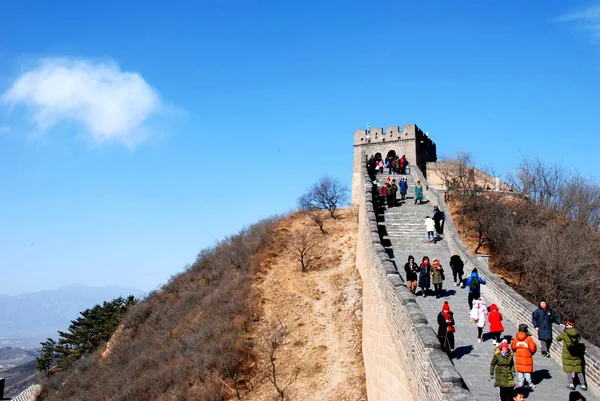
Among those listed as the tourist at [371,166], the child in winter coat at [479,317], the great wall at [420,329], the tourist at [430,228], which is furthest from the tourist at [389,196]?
the child in winter coat at [479,317]

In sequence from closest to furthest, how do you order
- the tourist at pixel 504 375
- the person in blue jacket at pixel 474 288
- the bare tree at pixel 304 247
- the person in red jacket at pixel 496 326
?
the tourist at pixel 504 375
the person in red jacket at pixel 496 326
the person in blue jacket at pixel 474 288
the bare tree at pixel 304 247

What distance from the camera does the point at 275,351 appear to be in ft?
62.3

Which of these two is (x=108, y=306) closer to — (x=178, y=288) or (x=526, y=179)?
(x=178, y=288)

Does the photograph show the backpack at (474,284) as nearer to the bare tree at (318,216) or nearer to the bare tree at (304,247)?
the bare tree at (304,247)

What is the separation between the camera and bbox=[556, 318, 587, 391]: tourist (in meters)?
8.41

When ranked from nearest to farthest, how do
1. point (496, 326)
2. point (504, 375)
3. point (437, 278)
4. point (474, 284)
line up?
point (504, 375), point (496, 326), point (474, 284), point (437, 278)

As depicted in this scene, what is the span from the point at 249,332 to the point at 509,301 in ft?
37.9

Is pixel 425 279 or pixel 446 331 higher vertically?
pixel 425 279

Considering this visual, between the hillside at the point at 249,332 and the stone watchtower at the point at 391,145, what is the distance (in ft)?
24.0

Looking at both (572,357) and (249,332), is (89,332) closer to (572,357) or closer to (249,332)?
(249,332)

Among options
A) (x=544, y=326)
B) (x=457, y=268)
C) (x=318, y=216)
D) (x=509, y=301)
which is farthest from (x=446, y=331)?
(x=318, y=216)

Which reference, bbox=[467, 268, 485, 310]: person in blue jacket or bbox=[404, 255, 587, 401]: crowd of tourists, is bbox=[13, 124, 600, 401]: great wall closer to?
bbox=[404, 255, 587, 401]: crowd of tourists

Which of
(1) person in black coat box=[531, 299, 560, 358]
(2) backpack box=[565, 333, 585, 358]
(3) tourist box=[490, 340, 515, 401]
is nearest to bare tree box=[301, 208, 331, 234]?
(1) person in black coat box=[531, 299, 560, 358]

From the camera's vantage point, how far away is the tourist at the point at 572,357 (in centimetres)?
841
